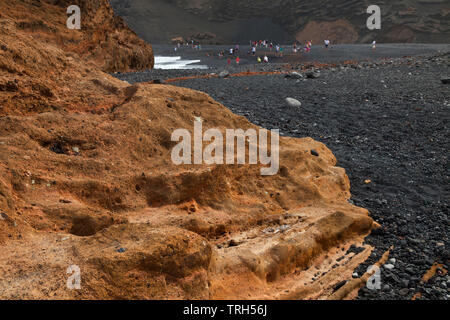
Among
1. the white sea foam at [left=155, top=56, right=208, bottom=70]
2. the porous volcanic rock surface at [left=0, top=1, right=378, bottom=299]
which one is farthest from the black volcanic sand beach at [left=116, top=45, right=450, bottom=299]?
the white sea foam at [left=155, top=56, right=208, bottom=70]

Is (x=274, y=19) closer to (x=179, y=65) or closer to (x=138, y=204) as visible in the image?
(x=179, y=65)

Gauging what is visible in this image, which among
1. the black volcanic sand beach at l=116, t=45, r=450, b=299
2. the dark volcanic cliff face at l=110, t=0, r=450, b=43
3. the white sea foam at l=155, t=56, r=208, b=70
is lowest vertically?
the black volcanic sand beach at l=116, t=45, r=450, b=299

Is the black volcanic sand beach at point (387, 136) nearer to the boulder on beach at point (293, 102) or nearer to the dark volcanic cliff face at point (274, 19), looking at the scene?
the boulder on beach at point (293, 102)

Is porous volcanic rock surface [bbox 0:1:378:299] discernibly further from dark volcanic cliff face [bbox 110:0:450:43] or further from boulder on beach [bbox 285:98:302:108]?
dark volcanic cliff face [bbox 110:0:450:43]

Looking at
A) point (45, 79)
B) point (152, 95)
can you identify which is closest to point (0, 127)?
A: point (45, 79)

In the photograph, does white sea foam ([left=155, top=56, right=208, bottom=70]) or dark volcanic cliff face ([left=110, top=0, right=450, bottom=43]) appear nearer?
white sea foam ([left=155, top=56, right=208, bottom=70])
